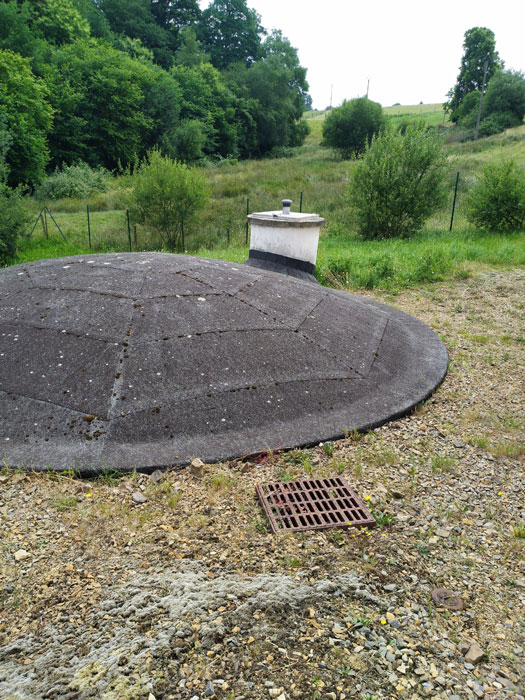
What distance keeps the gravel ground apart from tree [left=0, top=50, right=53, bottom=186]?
24.0 m

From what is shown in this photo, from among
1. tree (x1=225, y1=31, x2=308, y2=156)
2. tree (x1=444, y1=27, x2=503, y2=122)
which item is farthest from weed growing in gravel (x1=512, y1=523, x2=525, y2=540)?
tree (x1=444, y1=27, x2=503, y2=122)

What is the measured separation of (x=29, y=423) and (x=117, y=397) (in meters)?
0.65

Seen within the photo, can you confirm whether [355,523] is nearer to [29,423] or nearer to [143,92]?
[29,423]

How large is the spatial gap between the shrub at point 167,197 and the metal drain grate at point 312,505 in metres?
11.9

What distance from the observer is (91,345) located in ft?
13.9

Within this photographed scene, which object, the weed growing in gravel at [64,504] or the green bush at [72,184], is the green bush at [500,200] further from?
the green bush at [72,184]

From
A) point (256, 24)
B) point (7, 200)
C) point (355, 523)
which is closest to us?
point (355, 523)

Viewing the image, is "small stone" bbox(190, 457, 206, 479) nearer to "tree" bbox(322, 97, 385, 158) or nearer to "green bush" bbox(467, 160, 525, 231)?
"green bush" bbox(467, 160, 525, 231)

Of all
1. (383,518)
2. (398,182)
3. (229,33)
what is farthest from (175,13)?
(383,518)

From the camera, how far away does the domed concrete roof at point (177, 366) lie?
141 inches

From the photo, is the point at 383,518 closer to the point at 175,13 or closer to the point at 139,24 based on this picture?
the point at 139,24

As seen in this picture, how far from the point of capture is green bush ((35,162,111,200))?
2439cm

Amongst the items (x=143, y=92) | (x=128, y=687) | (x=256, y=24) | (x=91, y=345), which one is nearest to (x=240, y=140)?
(x=143, y=92)

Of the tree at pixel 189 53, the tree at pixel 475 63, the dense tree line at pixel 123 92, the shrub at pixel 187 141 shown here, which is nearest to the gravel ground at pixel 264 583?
the dense tree line at pixel 123 92
